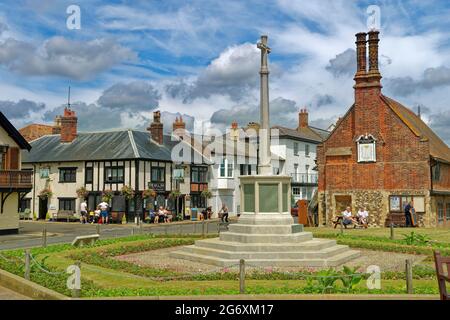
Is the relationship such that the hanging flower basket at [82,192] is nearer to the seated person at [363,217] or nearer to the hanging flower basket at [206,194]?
the hanging flower basket at [206,194]

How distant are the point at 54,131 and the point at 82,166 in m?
10.8

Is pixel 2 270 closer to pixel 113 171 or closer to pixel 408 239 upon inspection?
pixel 408 239

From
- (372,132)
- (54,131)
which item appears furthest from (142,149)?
(372,132)

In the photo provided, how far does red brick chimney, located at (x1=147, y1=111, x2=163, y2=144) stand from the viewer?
44.5 meters

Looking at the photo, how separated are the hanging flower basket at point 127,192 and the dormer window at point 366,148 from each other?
18.4 meters

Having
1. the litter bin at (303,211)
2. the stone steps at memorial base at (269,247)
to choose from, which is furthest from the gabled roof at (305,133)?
the stone steps at memorial base at (269,247)

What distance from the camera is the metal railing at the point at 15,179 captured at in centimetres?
2925

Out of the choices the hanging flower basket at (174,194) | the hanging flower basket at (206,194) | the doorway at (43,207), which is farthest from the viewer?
the hanging flower basket at (206,194)

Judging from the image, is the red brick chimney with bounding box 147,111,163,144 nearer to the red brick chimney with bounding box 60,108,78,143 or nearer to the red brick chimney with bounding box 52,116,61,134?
the red brick chimney with bounding box 60,108,78,143

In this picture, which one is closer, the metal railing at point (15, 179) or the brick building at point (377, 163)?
the metal railing at point (15, 179)

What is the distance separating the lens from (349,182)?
114ft

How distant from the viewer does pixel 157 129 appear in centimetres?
4447

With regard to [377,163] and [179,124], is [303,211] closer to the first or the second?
[377,163]

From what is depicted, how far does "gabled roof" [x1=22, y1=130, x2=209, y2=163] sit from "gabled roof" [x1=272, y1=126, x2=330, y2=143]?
50.6 feet
